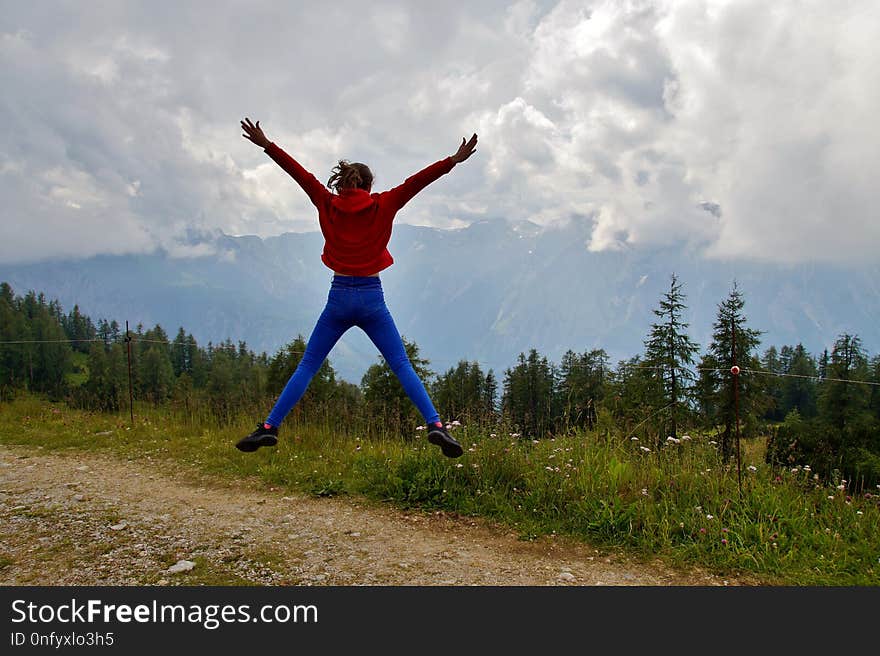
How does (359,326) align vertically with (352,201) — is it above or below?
below

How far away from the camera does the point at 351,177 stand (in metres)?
4.82

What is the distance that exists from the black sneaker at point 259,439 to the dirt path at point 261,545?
89 cm

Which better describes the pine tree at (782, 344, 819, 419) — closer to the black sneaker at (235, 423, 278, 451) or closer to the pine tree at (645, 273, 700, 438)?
the pine tree at (645, 273, 700, 438)

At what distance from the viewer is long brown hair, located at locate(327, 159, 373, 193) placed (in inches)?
190

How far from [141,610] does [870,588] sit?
16.5 ft

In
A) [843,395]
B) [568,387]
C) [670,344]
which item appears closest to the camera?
[568,387]

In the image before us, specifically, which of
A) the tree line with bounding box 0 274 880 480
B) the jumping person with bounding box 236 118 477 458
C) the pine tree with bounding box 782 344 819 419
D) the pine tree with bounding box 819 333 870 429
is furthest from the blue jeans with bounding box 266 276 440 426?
the pine tree with bounding box 782 344 819 419

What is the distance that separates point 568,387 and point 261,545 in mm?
36832

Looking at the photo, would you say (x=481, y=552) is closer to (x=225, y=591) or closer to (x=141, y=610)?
(x=225, y=591)

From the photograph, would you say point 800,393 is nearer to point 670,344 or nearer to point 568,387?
point 670,344

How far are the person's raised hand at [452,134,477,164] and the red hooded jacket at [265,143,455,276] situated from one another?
0.18m

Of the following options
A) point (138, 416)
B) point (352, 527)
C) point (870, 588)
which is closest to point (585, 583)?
point (870, 588)

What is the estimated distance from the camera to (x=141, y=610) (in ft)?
11.3

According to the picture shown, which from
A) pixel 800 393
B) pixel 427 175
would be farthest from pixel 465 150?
pixel 800 393
